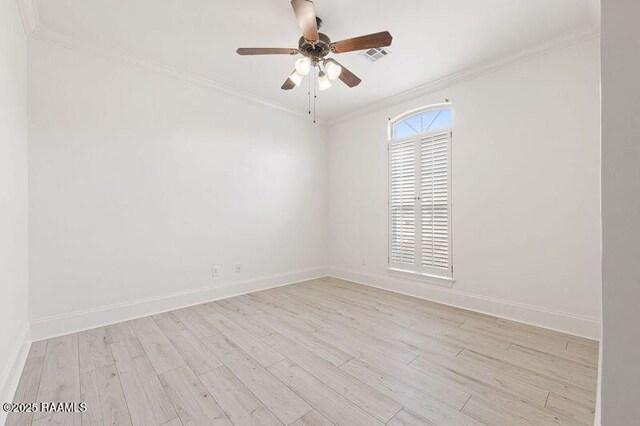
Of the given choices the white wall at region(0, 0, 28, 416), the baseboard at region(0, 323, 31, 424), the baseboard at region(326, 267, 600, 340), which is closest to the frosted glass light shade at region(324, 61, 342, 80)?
the white wall at region(0, 0, 28, 416)

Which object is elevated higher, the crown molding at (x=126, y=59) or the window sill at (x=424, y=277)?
the crown molding at (x=126, y=59)

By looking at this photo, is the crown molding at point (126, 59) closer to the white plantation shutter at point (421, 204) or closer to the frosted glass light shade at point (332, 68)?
the frosted glass light shade at point (332, 68)

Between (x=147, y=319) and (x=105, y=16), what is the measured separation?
2978 mm

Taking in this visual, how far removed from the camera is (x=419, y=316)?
3.04 m

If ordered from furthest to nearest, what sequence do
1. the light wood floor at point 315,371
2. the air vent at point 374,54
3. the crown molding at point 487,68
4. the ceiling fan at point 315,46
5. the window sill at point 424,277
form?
1. the window sill at point 424,277
2. the air vent at point 374,54
3. the crown molding at point 487,68
4. the ceiling fan at point 315,46
5. the light wood floor at point 315,371

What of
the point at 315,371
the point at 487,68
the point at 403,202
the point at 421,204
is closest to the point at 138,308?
the point at 315,371

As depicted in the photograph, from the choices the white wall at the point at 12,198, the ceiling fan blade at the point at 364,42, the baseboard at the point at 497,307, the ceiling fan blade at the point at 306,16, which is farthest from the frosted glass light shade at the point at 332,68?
the baseboard at the point at 497,307

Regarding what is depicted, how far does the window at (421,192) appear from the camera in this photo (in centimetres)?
353

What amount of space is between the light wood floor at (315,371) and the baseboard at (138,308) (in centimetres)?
12

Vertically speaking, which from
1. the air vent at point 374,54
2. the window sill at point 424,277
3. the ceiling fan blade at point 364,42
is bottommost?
the window sill at point 424,277

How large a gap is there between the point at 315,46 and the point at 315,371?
2.67m
